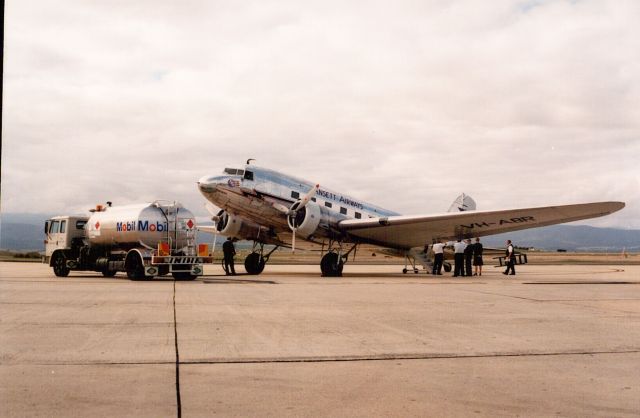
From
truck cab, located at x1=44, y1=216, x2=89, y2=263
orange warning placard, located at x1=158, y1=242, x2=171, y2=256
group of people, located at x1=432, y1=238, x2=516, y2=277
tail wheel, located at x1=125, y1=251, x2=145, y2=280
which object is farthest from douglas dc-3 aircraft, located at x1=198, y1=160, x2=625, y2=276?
truck cab, located at x1=44, y1=216, x2=89, y2=263

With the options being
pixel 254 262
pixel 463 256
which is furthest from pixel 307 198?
pixel 463 256

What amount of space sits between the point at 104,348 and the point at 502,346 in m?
4.93

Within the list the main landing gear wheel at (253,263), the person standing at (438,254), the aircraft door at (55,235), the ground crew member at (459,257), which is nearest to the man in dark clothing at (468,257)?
the ground crew member at (459,257)

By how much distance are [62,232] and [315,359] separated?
2105 centimetres

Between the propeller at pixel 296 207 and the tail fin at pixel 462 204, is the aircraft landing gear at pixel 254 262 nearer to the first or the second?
the propeller at pixel 296 207

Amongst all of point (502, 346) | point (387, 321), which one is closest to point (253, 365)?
point (502, 346)

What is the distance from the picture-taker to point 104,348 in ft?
23.6

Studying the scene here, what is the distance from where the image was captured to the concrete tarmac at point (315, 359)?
496cm

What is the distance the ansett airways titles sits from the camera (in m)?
22.1

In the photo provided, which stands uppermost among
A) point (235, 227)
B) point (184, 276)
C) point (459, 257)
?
point (235, 227)

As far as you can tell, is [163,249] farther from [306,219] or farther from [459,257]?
[459,257]

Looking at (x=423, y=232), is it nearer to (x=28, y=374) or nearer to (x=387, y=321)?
(x=387, y=321)

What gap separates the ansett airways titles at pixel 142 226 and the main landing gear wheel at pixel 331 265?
6578 mm

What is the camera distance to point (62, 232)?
81.7 feet
